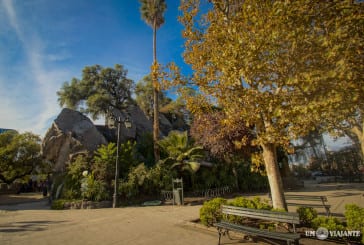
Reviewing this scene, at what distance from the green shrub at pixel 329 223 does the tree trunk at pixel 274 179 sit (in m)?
0.90

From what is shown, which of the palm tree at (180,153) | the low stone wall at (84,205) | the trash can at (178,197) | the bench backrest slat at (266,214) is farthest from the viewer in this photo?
the palm tree at (180,153)

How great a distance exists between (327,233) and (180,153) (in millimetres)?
9795

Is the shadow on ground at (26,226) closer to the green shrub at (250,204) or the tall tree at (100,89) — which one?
the green shrub at (250,204)

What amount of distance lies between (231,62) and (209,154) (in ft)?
39.6

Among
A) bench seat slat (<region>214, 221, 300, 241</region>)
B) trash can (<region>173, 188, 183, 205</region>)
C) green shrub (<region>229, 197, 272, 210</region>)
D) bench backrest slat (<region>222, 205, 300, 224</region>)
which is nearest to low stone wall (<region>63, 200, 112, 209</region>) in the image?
trash can (<region>173, 188, 183, 205</region>)

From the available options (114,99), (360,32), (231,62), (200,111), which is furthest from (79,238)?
(114,99)

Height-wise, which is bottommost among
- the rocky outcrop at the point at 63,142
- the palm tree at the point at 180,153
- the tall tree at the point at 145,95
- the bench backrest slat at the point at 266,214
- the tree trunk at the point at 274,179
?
the bench backrest slat at the point at 266,214

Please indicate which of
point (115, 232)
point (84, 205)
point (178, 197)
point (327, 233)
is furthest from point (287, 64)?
point (84, 205)

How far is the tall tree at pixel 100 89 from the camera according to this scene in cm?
3099

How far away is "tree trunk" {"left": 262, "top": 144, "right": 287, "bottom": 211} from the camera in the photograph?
5.81 m

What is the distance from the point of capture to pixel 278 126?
5223 millimetres

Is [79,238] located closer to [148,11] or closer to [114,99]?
[148,11]

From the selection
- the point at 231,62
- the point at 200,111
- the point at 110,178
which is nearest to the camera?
the point at 231,62

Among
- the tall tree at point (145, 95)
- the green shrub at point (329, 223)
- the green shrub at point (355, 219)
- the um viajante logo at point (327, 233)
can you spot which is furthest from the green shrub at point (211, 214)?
the tall tree at point (145, 95)
